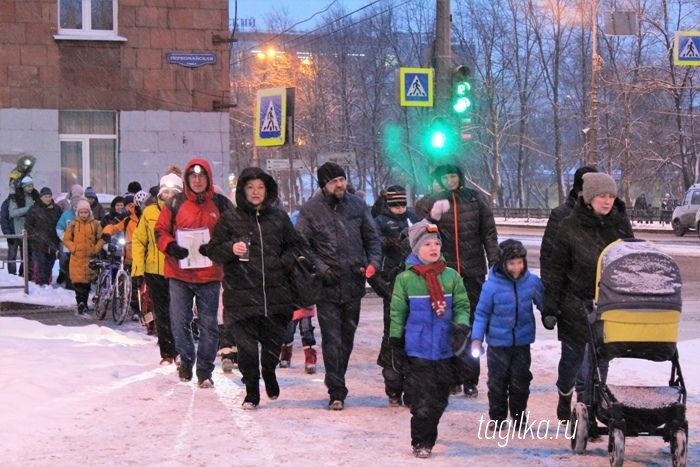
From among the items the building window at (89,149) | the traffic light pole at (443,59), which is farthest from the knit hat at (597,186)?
the building window at (89,149)

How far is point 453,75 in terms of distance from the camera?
54.8 ft

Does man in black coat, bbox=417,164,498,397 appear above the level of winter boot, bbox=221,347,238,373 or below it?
above

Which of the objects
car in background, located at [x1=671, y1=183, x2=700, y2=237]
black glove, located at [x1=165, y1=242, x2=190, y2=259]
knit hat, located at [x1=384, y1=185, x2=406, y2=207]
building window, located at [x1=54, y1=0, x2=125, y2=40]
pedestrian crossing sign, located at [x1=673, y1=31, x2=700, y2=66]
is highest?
building window, located at [x1=54, y1=0, x2=125, y2=40]

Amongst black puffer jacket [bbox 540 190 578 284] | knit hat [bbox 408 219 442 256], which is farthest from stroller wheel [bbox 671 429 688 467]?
knit hat [bbox 408 219 442 256]

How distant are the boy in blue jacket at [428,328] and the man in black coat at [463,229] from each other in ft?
6.74

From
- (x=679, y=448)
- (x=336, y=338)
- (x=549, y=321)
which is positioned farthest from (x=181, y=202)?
(x=679, y=448)

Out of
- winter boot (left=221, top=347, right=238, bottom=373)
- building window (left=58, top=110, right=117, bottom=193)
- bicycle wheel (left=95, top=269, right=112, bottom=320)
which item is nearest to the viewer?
winter boot (left=221, top=347, right=238, bottom=373)

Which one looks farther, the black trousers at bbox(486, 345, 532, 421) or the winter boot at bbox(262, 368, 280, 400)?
the winter boot at bbox(262, 368, 280, 400)

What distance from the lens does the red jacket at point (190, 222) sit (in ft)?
31.9

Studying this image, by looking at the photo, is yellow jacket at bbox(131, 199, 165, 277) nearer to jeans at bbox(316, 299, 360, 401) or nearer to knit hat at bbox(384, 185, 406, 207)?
knit hat at bbox(384, 185, 406, 207)

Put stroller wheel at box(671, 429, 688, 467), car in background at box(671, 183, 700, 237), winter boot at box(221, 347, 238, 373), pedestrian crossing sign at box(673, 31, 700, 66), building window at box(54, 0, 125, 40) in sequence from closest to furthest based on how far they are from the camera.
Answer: stroller wheel at box(671, 429, 688, 467), winter boot at box(221, 347, 238, 373), building window at box(54, 0, 125, 40), pedestrian crossing sign at box(673, 31, 700, 66), car in background at box(671, 183, 700, 237)

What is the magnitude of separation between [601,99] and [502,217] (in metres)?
→ 9.49

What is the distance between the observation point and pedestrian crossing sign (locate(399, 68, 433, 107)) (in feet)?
63.5

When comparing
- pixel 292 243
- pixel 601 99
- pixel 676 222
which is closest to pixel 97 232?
pixel 292 243
